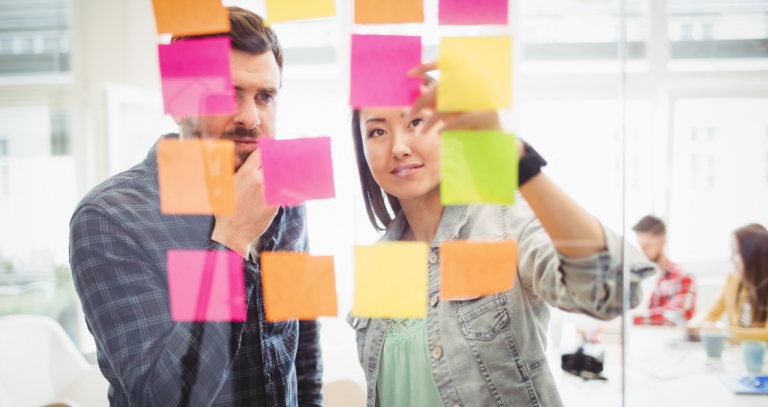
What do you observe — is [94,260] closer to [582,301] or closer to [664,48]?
[582,301]

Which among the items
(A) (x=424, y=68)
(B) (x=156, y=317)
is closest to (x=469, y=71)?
(A) (x=424, y=68)

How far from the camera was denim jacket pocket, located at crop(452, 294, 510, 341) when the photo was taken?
0.77m

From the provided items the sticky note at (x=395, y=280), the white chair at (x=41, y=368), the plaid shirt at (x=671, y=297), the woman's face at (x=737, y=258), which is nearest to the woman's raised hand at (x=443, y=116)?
the sticky note at (x=395, y=280)

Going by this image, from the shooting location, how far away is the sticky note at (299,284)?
81 centimetres

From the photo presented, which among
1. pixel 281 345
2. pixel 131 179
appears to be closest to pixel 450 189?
pixel 281 345

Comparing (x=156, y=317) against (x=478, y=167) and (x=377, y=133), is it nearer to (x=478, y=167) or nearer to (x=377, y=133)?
(x=377, y=133)

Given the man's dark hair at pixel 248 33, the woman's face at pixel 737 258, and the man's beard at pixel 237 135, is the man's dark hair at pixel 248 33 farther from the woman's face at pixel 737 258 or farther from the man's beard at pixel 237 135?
the woman's face at pixel 737 258

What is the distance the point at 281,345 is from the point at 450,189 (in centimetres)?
45

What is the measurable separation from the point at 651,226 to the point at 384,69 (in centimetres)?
60

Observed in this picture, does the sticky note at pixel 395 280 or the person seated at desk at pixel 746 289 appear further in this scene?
the person seated at desk at pixel 746 289

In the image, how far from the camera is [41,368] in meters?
0.98

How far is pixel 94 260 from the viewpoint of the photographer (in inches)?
32.1

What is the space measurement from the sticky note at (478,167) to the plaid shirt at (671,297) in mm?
388

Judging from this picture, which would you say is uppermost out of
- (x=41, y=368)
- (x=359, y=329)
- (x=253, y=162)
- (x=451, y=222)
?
(x=253, y=162)
